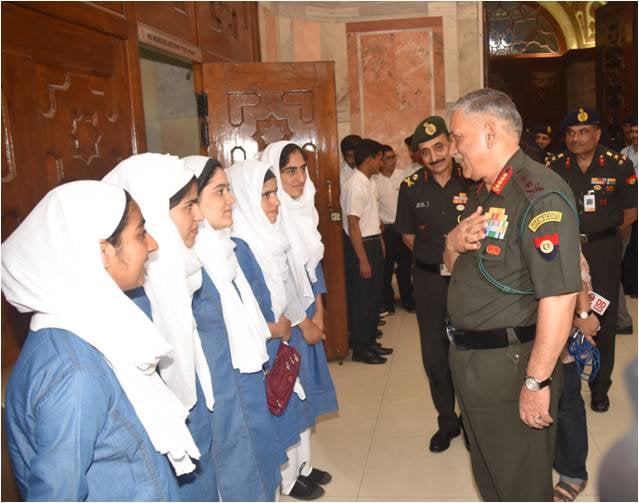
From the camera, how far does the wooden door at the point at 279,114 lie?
13.3 feet

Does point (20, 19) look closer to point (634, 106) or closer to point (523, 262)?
point (523, 262)

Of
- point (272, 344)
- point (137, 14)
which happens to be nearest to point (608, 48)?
point (137, 14)

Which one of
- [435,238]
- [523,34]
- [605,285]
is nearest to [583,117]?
[605,285]

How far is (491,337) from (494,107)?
695 mm

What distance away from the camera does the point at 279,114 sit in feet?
13.8

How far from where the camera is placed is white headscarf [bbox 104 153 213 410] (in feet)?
5.82

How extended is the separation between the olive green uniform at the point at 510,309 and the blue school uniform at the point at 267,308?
723mm

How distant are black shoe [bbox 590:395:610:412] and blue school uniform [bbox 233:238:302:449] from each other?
1836 mm

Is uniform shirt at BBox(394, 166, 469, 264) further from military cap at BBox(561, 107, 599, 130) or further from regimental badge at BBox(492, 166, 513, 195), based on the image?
regimental badge at BBox(492, 166, 513, 195)

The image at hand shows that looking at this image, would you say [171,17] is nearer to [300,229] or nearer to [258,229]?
[300,229]

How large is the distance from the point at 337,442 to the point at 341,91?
13.0ft

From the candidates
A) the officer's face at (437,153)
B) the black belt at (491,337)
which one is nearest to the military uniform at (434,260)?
the officer's face at (437,153)

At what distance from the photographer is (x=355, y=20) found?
6246mm

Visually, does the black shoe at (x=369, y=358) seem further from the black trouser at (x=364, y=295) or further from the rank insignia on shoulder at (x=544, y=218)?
the rank insignia on shoulder at (x=544, y=218)
